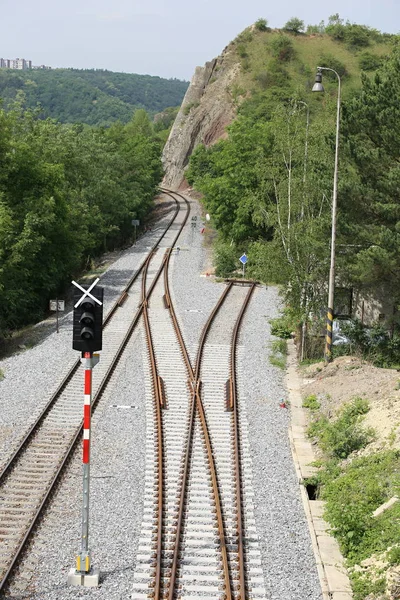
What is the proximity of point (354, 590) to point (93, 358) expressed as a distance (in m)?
5.53

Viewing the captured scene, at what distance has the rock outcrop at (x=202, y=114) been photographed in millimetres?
104956

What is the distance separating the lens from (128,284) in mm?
39812

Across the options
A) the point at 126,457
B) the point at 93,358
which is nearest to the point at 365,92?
the point at 126,457

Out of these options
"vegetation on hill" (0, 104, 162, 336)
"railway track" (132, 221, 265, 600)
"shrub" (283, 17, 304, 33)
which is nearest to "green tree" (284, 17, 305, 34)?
"shrub" (283, 17, 304, 33)

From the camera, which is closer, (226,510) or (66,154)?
(226,510)

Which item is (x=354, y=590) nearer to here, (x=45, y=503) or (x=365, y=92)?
(x=45, y=503)

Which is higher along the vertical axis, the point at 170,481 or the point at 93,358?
the point at 93,358

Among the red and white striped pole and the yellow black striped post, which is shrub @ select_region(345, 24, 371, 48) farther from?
the red and white striped pole

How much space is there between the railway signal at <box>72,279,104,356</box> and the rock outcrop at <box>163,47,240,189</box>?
9136cm

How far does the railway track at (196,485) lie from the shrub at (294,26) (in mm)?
95787

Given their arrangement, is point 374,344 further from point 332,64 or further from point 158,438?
point 332,64

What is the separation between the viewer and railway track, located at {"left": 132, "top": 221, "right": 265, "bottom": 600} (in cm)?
1235

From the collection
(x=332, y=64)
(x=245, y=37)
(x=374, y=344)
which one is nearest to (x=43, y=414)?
(x=374, y=344)

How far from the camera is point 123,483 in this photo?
15961mm
